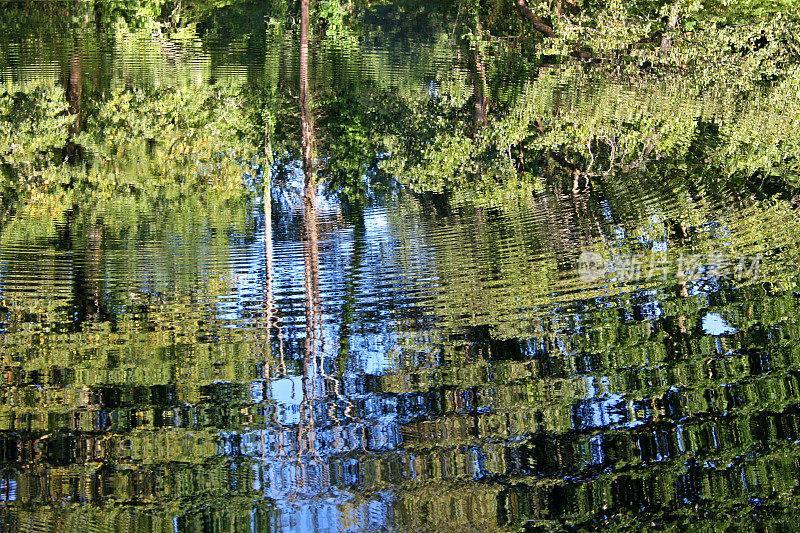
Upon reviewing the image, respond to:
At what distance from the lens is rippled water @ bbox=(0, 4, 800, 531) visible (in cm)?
270

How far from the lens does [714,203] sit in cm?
589

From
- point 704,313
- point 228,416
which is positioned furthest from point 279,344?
point 704,313

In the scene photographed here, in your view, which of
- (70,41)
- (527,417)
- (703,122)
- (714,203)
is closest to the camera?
(527,417)

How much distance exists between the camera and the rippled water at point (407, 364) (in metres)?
2.70

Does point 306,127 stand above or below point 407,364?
above

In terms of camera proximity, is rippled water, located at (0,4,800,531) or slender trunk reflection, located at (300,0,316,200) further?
slender trunk reflection, located at (300,0,316,200)

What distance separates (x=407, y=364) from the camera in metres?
3.67

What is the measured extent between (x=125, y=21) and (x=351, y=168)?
27.3ft

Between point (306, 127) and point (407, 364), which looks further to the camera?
point (306, 127)

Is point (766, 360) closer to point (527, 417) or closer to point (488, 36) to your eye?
point (527, 417)

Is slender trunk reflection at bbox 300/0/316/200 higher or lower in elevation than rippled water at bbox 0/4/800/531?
higher

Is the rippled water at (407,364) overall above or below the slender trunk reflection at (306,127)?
below

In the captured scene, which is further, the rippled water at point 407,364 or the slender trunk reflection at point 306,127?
the slender trunk reflection at point 306,127

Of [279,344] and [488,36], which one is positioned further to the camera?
[488,36]
